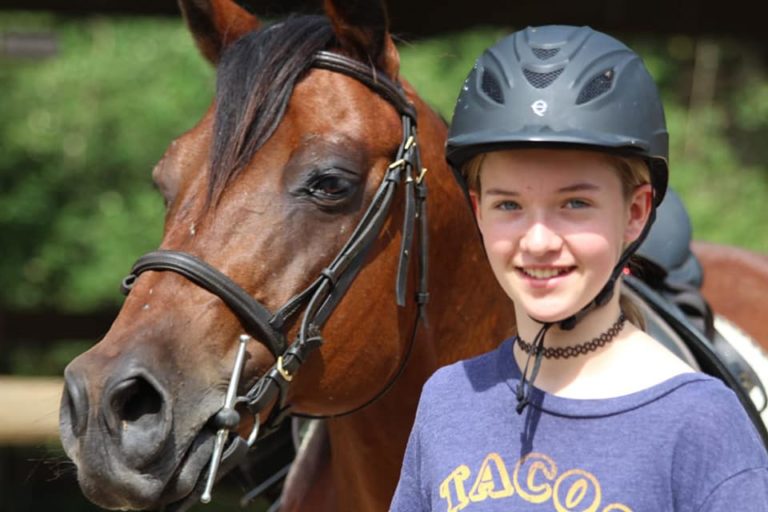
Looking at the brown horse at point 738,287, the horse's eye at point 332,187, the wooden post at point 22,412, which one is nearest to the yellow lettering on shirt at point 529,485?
the horse's eye at point 332,187

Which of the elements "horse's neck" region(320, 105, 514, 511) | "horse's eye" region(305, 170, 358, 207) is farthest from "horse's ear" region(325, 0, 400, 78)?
"horse's eye" region(305, 170, 358, 207)

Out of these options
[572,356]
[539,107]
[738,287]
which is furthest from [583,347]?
[738,287]

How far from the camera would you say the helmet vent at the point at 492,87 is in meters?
1.97

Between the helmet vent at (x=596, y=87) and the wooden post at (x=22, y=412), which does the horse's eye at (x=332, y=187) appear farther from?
the wooden post at (x=22, y=412)

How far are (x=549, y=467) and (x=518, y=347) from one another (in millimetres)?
255

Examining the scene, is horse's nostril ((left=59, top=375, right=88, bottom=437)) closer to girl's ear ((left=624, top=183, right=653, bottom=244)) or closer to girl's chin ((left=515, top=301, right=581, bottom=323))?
girl's chin ((left=515, top=301, right=581, bottom=323))

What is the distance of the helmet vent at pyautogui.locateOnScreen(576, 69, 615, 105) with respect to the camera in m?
1.89

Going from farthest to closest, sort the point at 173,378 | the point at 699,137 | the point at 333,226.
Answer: the point at 699,137, the point at 333,226, the point at 173,378

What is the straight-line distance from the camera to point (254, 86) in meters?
2.71

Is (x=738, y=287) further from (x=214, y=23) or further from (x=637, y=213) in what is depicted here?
(x=637, y=213)

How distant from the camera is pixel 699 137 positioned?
12.8m

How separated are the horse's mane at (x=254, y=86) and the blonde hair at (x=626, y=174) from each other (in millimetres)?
816

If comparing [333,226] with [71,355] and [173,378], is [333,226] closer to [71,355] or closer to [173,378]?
[173,378]

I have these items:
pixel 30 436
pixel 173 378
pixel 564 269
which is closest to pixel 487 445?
pixel 564 269
